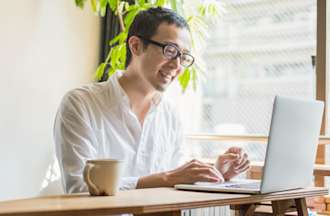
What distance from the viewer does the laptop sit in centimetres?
117

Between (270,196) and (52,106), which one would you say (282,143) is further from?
(52,106)

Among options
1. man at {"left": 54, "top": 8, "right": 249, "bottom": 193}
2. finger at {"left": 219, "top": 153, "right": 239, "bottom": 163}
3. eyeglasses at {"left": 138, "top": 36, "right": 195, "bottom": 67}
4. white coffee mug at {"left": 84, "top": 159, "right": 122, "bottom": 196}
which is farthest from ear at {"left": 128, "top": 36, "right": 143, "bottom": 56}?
white coffee mug at {"left": 84, "top": 159, "right": 122, "bottom": 196}

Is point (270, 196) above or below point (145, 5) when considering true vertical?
below

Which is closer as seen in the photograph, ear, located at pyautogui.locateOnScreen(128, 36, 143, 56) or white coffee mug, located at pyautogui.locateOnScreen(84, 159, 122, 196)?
white coffee mug, located at pyautogui.locateOnScreen(84, 159, 122, 196)

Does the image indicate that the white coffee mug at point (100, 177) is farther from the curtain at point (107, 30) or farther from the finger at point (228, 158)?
the curtain at point (107, 30)

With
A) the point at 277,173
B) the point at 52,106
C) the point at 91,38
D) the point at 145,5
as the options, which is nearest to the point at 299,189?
→ the point at 277,173

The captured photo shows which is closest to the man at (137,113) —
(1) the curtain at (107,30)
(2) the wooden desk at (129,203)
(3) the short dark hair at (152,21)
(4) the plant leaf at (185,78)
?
(3) the short dark hair at (152,21)

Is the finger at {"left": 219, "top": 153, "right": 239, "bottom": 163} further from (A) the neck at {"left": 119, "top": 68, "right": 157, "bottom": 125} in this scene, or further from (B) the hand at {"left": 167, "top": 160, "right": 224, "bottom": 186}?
(A) the neck at {"left": 119, "top": 68, "right": 157, "bottom": 125}

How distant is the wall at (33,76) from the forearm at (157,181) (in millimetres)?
1196

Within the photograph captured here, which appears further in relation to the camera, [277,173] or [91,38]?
[91,38]

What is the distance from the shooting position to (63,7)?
2664mm

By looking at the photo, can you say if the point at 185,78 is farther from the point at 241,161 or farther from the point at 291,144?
the point at 291,144

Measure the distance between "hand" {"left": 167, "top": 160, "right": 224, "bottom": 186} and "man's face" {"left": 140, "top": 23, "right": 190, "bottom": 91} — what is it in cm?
42

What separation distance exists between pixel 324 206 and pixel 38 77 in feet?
4.96
